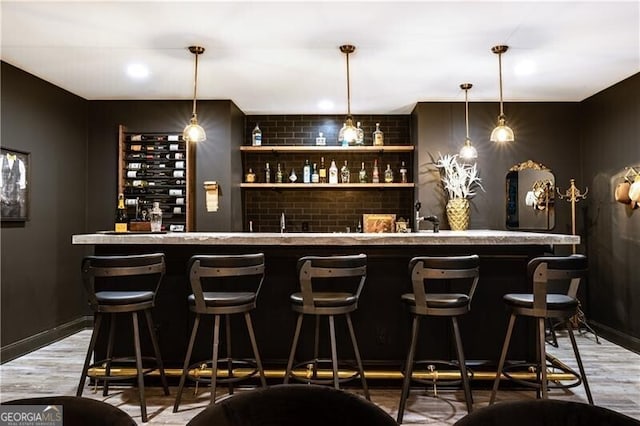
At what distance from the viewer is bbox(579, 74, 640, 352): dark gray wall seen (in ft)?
14.4

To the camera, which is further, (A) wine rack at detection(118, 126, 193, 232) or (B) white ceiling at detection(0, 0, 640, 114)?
(A) wine rack at detection(118, 126, 193, 232)

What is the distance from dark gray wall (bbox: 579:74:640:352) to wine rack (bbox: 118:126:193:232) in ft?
14.8

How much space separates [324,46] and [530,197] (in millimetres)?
3198

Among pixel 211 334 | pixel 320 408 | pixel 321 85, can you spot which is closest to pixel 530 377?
pixel 211 334

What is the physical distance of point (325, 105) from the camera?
5.66 metres

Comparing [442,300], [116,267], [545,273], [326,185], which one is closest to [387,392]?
[442,300]

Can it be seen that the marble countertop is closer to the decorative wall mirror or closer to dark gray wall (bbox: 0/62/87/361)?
dark gray wall (bbox: 0/62/87/361)

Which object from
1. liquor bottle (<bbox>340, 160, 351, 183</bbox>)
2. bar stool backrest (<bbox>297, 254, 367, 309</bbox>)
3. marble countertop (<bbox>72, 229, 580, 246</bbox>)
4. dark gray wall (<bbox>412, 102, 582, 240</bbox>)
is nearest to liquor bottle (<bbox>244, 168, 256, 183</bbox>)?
liquor bottle (<bbox>340, 160, 351, 183</bbox>)

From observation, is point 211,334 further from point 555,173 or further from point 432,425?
point 555,173

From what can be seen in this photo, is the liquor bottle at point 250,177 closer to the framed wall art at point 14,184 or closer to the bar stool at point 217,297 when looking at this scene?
the framed wall art at point 14,184

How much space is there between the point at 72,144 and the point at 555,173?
5.50m

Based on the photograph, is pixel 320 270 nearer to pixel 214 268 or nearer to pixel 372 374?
pixel 214 268

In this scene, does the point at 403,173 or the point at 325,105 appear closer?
the point at 325,105

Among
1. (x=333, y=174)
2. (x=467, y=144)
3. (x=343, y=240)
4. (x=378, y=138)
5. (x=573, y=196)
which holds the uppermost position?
(x=378, y=138)
